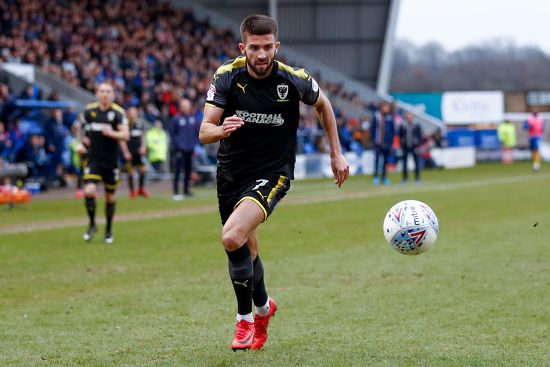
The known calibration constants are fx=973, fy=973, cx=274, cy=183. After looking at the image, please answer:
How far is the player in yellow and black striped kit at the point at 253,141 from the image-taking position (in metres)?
6.55

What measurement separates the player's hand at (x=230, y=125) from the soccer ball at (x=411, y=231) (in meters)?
1.47

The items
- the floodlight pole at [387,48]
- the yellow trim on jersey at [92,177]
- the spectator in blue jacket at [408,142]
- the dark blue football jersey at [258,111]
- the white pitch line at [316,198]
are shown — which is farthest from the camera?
the floodlight pole at [387,48]

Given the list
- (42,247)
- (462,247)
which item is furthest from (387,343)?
(42,247)

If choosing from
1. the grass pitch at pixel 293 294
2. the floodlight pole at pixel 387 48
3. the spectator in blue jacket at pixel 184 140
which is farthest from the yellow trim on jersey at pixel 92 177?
the floodlight pole at pixel 387 48

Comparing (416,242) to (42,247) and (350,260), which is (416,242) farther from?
(42,247)

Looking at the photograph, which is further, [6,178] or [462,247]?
[6,178]

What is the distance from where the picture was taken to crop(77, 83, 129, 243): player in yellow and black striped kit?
13.5 meters

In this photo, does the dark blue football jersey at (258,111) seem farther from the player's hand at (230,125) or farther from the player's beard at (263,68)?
the player's hand at (230,125)

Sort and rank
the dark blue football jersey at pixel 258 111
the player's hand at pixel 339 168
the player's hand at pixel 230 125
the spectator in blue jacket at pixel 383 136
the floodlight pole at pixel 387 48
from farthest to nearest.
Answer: the floodlight pole at pixel 387 48
the spectator in blue jacket at pixel 383 136
the player's hand at pixel 339 168
the dark blue football jersey at pixel 258 111
the player's hand at pixel 230 125

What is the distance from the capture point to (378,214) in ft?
56.8

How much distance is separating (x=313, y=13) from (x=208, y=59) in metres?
11.5

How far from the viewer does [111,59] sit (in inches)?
1315

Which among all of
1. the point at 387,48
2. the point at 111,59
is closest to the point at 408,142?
the point at 111,59

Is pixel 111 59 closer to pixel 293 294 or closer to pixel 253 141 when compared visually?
pixel 293 294
